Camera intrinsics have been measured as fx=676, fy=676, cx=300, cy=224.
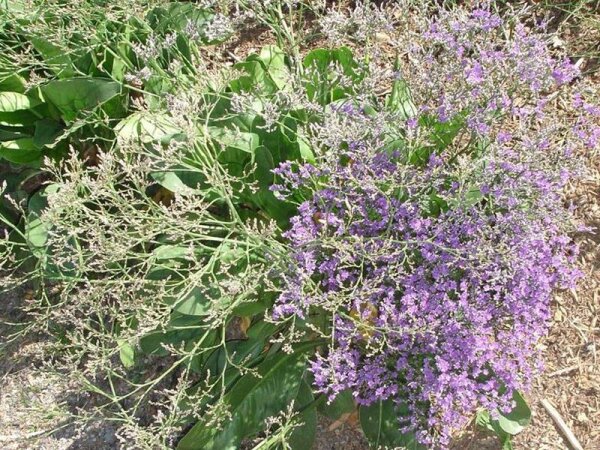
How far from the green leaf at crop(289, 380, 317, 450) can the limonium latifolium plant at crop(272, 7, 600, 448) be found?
0.47 meters

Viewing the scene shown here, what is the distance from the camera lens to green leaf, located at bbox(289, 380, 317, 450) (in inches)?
127

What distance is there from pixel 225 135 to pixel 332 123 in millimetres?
804

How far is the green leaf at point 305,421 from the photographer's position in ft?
10.6

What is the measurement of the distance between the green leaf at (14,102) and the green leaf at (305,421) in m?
2.10

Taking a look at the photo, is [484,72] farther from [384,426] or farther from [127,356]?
[127,356]

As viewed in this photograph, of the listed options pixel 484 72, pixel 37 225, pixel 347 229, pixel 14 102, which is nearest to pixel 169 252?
pixel 347 229

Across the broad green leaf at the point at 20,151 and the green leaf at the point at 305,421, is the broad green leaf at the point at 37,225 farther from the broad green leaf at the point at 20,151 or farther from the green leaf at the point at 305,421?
the green leaf at the point at 305,421

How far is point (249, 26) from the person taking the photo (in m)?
4.12

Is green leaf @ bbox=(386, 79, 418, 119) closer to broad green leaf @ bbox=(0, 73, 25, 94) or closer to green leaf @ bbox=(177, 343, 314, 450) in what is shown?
green leaf @ bbox=(177, 343, 314, 450)

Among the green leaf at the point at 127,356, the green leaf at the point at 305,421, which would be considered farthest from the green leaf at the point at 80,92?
the green leaf at the point at 305,421

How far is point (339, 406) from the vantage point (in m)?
3.27

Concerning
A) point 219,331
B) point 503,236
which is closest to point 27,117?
point 219,331

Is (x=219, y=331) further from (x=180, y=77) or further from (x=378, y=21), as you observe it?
(x=378, y=21)

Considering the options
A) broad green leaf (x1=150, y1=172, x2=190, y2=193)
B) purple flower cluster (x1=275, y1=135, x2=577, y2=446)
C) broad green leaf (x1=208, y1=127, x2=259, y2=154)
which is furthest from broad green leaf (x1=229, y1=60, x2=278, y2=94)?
purple flower cluster (x1=275, y1=135, x2=577, y2=446)
